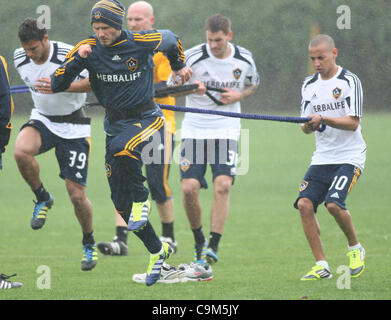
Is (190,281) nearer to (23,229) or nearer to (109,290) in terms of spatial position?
(109,290)

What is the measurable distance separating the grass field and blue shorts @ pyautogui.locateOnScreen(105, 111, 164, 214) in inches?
35.4

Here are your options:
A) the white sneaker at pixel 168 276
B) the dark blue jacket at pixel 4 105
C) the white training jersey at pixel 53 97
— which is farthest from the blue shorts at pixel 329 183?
the dark blue jacket at pixel 4 105

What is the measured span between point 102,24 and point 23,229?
7018mm

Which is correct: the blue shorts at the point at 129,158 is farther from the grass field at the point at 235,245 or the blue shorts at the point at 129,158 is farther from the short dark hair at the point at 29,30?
the short dark hair at the point at 29,30

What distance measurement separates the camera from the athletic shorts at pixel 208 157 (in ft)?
29.6

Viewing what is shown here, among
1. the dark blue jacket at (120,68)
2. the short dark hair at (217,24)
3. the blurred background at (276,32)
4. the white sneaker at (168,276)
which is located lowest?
the white sneaker at (168,276)

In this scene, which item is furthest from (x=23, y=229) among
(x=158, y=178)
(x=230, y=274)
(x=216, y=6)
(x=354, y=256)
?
(x=216, y=6)

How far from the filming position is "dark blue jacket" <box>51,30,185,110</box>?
6.62 metres

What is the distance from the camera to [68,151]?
27.9ft

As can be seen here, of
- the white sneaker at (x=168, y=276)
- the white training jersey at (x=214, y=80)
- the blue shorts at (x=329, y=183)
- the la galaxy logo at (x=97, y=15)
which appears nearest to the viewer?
the la galaxy logo at (x=97, y=15)

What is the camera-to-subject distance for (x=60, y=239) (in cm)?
1177

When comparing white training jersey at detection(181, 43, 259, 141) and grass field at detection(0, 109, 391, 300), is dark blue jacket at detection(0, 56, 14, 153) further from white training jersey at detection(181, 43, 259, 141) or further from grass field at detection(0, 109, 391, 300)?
white training jersey at detection(181, 43, 259, 141)

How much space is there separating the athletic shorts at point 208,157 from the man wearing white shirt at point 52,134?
3.87ft

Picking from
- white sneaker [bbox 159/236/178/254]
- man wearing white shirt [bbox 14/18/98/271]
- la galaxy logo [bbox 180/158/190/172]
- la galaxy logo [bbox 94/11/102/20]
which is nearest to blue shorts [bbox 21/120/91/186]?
man wearing white shirt [bbox 14/18/98/271]
